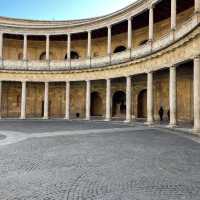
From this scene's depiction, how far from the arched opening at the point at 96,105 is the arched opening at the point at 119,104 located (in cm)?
236

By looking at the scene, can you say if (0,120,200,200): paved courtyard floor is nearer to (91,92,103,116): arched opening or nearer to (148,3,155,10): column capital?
(148,3,155,10): column capital

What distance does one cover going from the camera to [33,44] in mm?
34000

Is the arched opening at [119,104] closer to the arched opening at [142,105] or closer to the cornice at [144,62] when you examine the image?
the arched opening at [142,105]

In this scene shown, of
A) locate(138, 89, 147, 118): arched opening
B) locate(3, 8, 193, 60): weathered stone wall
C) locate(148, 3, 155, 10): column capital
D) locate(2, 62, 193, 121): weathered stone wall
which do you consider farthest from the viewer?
locate(3, 8, 193, 60): weathered stone wall

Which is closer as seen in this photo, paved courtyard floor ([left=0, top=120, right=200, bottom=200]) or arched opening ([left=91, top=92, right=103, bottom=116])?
paved courtyard floor ([left=0, top=120, right=200, bottom=200])

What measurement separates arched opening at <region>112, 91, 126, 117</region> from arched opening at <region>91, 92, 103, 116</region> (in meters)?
2.36

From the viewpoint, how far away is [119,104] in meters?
31.6

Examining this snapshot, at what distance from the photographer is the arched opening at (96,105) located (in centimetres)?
3369

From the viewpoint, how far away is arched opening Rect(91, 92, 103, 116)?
111 feet

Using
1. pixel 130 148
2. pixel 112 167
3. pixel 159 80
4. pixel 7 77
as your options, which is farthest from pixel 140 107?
pixel 112 167

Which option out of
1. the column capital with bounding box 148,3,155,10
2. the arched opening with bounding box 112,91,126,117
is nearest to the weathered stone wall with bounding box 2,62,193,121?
the arched opening with bounding box 112,91,126,117

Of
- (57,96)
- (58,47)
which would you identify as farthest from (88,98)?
(58,47)

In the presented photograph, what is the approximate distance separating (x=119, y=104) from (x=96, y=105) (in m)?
3.67

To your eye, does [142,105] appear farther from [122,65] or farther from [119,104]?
[122,65]
